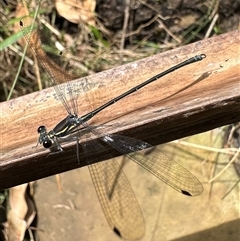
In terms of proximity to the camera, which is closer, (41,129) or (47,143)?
(47,143)

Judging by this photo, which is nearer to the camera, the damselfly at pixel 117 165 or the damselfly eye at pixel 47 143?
the damselfly eye at pixel 47 143

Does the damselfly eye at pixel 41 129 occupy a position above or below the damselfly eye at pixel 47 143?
above

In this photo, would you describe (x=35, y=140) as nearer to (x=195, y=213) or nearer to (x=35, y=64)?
(x=195, y=213)

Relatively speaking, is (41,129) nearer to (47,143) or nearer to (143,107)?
(47,143)

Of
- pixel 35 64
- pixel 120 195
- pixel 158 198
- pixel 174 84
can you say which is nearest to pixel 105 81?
pixel 174 84

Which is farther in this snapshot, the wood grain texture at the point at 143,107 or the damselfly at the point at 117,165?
the damselfly at the point at 117,165

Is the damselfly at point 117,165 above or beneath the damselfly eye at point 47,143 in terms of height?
above

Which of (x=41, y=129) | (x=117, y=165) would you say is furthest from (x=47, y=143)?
(x=117, y=165)

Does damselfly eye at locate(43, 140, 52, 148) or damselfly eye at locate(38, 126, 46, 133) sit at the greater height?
damselfly eye at locate(38, 126, 46, 133)

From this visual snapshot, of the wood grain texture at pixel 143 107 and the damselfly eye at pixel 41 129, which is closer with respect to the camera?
the wood grain texture at pixel 143 107
